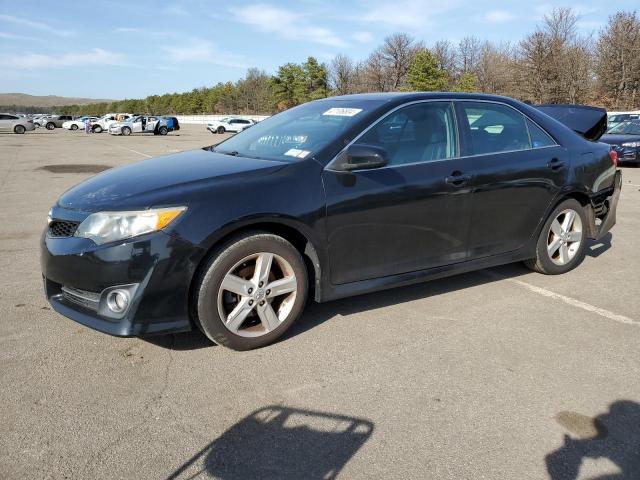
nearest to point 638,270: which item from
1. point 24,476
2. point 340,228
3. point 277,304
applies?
point 340,228

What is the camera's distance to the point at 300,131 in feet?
13.1

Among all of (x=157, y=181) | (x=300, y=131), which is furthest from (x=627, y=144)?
(x=157, y=181)

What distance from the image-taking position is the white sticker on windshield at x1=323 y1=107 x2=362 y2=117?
387 centimetres

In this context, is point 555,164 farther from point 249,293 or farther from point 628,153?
point 628,153

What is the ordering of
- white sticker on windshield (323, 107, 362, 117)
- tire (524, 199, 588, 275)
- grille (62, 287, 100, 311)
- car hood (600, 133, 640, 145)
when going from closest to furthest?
1. grille (62, 287, 100, 311)
2. white sticker on windshield (323, 107, 362, 117)
3. tire (524, 199, 588, 275)
4. car hood (600, 133, 640, 145)

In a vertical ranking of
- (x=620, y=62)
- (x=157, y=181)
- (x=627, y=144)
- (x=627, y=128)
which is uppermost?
(x=620, y=62)

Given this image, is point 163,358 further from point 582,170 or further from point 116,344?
point 582,170

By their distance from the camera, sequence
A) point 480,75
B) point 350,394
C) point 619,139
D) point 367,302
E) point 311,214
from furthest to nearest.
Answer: point 480,75, point 619,139, point 367,302, point 311,214, point 350,394

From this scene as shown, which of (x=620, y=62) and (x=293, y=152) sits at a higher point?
(x=620, y=62)

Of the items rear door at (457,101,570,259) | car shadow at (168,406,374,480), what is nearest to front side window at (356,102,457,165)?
rear door at (457,101,570,259)

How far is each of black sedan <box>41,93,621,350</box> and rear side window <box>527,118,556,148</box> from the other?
0.5 inches

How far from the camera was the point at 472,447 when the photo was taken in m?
2.38

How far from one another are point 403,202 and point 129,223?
182cm

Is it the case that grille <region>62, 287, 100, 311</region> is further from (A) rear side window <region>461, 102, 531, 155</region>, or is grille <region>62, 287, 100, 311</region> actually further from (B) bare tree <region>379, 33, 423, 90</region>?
(B) bare tree <region>379, 33, 423, 90</region>
